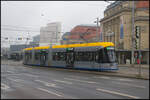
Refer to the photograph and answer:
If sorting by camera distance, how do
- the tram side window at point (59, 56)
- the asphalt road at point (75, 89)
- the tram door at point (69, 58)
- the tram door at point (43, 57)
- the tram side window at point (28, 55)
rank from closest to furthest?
the asphalt road at point (75, 89) → the tram door at point (69, 58) → the tram side window at point (59, 56) → the tram door at point (43, 57) → the tram side window at point (28, 55)

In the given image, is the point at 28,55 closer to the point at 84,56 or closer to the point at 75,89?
the point at 84,56

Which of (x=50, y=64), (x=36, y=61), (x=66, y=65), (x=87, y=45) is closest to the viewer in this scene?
(x=87, y=45)

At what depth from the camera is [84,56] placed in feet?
75.8

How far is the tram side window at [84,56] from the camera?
2206 cm

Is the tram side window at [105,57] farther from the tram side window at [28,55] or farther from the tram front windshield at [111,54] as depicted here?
the tram side window at [28,55]

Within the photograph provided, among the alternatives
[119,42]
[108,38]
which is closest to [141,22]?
[119,42]

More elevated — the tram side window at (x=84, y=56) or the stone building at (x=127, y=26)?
the stone building at (x=127, y=26)

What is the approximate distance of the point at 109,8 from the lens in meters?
69.6

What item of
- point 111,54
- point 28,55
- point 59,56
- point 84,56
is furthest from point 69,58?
point 28,55

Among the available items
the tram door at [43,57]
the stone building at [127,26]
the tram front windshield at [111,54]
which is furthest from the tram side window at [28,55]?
the stone building at [127,26]

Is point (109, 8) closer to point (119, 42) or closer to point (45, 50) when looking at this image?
point (119, 42)

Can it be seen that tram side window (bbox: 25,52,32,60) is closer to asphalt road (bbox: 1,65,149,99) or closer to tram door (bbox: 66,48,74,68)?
tram door (bbox: 66,48,74,68)

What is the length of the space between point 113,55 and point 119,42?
39554mm

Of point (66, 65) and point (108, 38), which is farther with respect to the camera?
point (108, 38)
